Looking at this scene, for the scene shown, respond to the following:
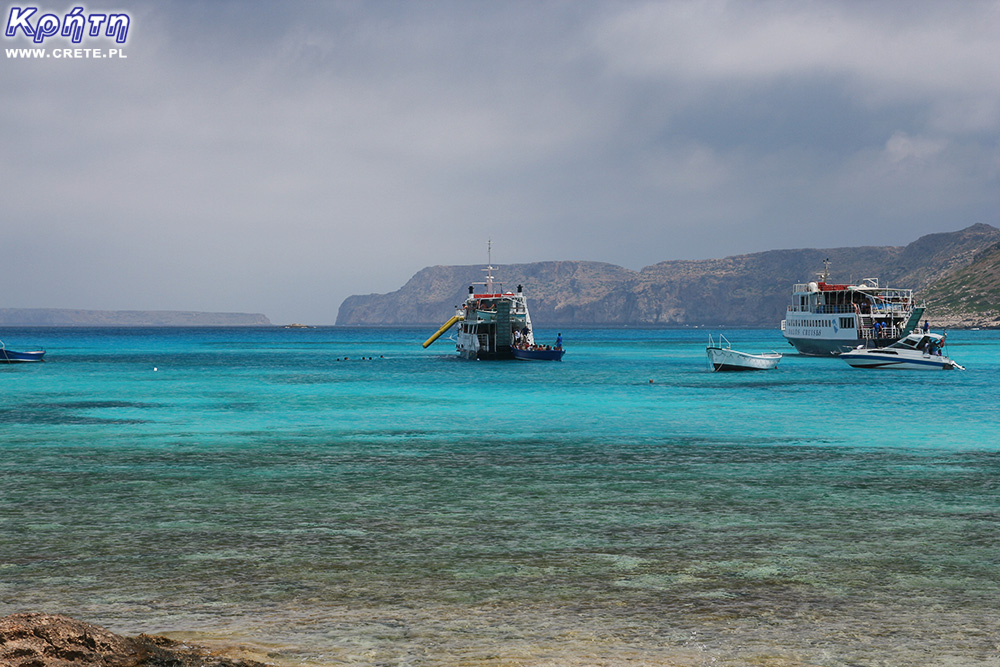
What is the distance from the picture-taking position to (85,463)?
2466cm

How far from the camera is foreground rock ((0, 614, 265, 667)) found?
714 cm

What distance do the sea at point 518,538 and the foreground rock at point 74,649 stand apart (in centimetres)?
119

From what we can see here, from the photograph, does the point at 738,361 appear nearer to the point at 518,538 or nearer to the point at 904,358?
the point at 904,358

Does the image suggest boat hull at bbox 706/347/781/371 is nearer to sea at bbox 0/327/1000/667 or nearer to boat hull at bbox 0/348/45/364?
sea at bbox 0/327/1000/667

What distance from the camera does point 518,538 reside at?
15109 mm

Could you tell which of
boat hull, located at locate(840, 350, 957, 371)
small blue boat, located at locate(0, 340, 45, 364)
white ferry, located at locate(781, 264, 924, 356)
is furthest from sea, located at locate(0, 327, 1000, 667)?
white ferry, located at locate(781, 264, 924, 356)

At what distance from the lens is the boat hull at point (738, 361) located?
77.4 metres

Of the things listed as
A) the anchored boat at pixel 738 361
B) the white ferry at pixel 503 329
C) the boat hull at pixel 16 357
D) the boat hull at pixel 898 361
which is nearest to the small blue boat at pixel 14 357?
the boat hull at pixel 16 357

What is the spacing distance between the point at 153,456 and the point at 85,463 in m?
2.10

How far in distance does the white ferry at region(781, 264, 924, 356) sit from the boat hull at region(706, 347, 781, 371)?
26704 mm

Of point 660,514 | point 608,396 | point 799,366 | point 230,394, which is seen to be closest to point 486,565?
point 660,514

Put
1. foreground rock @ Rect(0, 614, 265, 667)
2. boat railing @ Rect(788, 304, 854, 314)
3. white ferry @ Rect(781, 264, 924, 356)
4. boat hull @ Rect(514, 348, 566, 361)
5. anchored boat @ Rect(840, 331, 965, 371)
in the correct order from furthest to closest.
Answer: boat railing @ Rect(788, 304, 854, 314) < white ferry @ Rect(781, 264, 924, 356) < boat hull @ Rect(514, 348, 566, 361) < anchored boat @ Rect(840, 331, 965, 371) < foreground rock @ Rect(0, 614, 265, 667)

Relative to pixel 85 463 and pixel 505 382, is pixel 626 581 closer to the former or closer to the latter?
pixel 85 463

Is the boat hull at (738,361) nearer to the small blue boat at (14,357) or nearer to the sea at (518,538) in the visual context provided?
the sea at (518,538)
